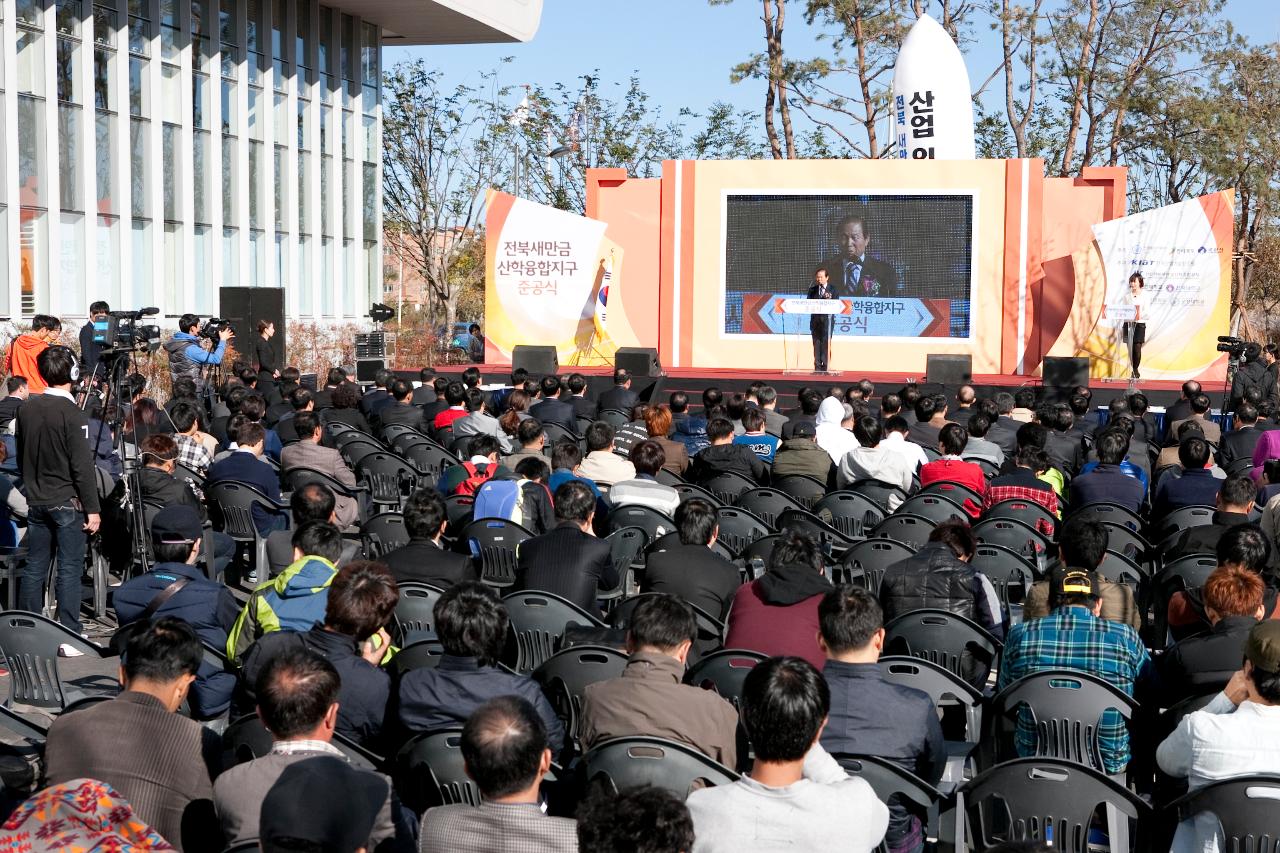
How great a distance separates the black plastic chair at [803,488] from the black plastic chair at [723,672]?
13.3 feet

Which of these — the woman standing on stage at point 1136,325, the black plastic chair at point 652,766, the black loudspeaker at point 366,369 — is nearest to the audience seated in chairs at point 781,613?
the black plastic chair at point 652,766

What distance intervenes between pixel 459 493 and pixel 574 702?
3.59 metres

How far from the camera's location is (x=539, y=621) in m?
5.50

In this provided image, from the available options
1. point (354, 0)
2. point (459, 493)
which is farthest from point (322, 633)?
point (354, 0)

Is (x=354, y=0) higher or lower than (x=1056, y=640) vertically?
higher

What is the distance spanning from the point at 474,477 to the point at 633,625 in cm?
394

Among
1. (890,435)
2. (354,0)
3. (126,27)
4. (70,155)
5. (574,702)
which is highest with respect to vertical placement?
(354,0)

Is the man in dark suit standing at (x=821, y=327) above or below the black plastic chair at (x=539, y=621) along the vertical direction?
above

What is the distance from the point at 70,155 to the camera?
65.8ft

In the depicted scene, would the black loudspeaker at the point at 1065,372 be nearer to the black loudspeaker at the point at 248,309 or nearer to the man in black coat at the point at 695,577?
the black loudspeaker at the point at 248,309

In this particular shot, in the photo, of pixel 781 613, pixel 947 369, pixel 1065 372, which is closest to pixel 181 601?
pixel 781 613

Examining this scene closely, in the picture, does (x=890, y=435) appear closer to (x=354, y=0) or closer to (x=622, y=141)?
(x=354, y=0)

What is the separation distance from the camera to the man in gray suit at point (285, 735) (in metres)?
3.41

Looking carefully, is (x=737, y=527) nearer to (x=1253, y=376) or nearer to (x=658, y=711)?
(x=658, y=711)
